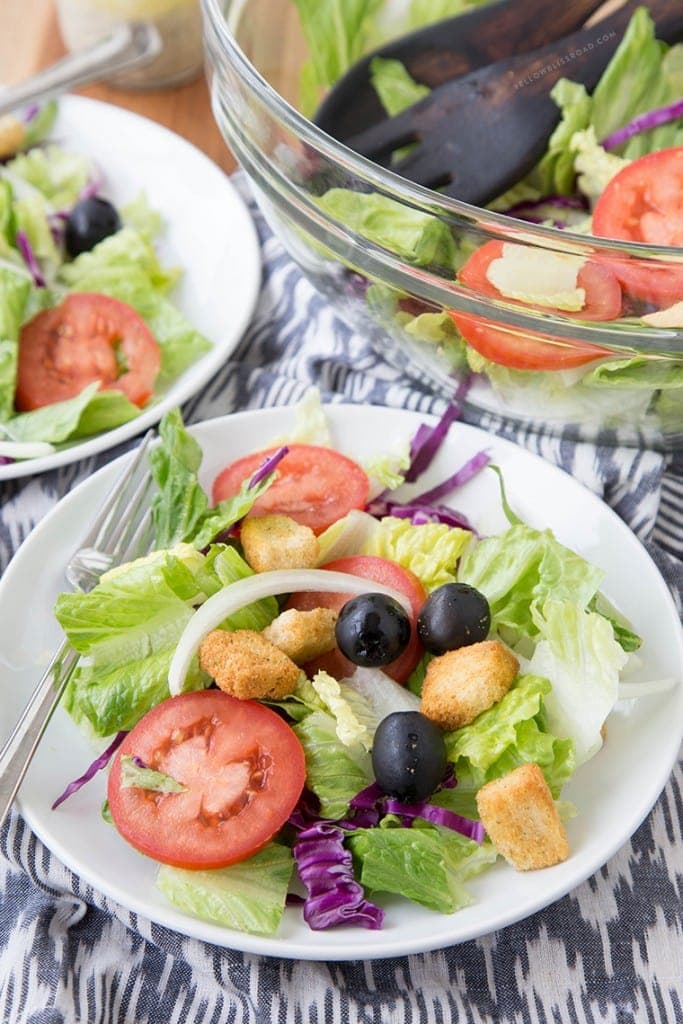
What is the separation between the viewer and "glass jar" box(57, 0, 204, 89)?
277 cm

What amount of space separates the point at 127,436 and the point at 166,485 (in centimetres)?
26

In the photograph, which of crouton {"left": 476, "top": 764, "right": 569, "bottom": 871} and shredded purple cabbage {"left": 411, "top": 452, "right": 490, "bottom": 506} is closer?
crouton {"left": 476, "top": 764, "right": 569, "bottom": 871}

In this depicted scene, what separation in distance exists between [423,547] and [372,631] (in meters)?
0.27

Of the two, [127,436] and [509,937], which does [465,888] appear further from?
[127,436]

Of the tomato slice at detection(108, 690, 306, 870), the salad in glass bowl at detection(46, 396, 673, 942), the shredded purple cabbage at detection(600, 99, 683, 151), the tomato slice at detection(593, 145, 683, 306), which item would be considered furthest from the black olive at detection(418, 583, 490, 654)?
the shredded purple cabbage at detection(600, 99, 683, 151)

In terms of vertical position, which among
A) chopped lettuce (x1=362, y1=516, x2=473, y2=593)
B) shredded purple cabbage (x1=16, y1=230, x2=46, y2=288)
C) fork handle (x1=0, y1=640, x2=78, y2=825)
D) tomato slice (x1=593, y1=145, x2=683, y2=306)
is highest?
tomato slice (x1=593, y1=145, x2=683, y2=306)

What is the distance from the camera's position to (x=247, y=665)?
4.98 ft

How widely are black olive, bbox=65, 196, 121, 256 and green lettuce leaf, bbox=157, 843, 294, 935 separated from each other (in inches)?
56.4

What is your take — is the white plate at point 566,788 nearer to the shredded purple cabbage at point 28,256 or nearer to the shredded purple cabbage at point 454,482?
the shredded purple cabbage at point 454,482

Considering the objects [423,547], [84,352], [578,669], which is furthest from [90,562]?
[578,669]

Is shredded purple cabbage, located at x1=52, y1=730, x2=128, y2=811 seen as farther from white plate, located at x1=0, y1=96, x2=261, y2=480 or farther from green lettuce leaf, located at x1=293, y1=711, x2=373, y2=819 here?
white plate, located at x1=0, y1=96, x2=261, y2=480

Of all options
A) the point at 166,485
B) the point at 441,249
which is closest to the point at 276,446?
the point at 166,485

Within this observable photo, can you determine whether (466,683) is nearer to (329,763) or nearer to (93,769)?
(329,763)

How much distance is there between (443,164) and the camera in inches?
85.3
